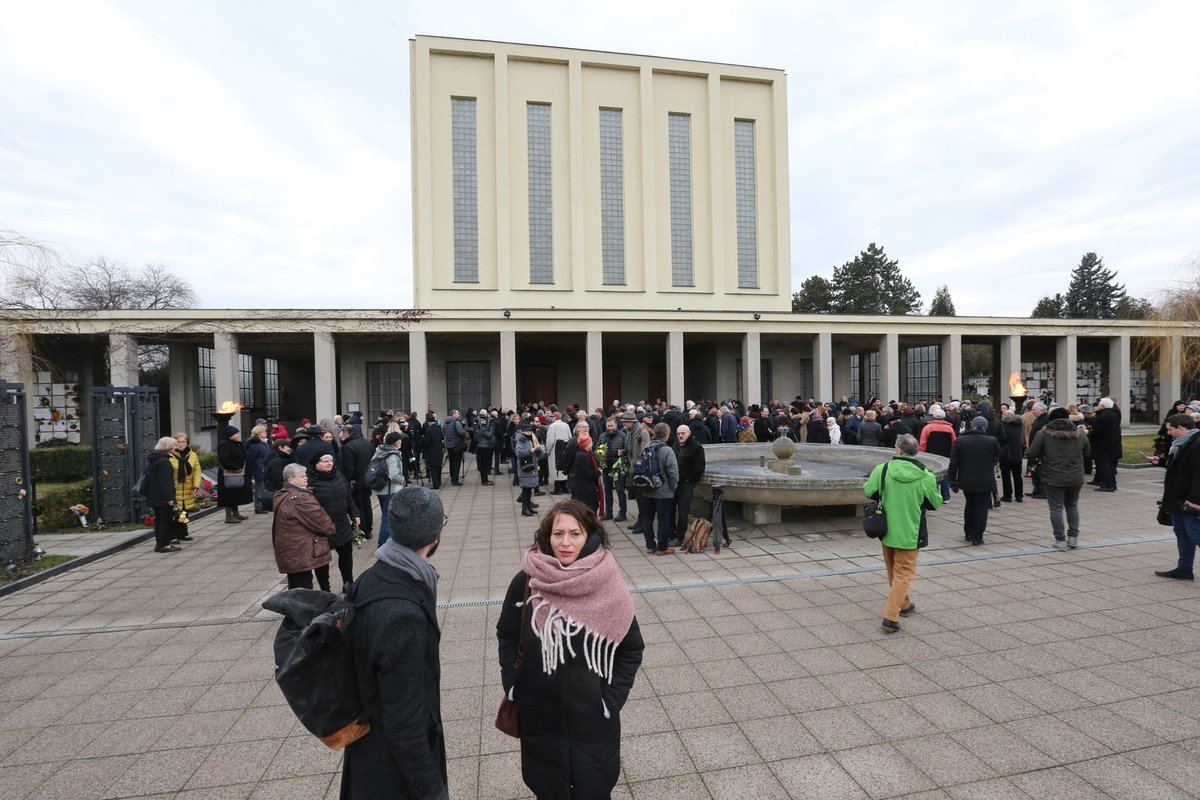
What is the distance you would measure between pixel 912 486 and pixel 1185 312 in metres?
27.5

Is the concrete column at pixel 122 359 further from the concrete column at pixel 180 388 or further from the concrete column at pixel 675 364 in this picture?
the concrete column at pixel 675 364

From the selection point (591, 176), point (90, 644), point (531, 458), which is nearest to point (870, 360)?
point (591, 176)

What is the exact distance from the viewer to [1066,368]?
84.3 ft

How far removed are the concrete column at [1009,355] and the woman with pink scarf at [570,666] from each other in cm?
2929

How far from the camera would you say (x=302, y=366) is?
105 ft

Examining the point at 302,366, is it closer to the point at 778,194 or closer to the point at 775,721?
the point at 778,194

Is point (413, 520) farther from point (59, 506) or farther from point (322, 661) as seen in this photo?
point (59, 506)

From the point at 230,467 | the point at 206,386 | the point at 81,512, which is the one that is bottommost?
the point at 81,512

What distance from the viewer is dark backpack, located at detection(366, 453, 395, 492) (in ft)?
25.8

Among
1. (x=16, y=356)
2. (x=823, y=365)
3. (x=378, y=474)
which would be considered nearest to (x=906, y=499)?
(x=378, y=474)

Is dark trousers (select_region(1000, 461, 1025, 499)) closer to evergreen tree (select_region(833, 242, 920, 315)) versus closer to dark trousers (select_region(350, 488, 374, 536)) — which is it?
dark trousers (select_region(350, 488, 374, 536))

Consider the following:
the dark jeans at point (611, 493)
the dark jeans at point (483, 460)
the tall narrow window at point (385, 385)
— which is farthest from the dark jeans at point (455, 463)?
the tall narrow window at point (385, 385)

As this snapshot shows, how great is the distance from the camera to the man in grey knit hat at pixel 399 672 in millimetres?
1979

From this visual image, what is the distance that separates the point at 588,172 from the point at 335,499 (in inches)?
941
